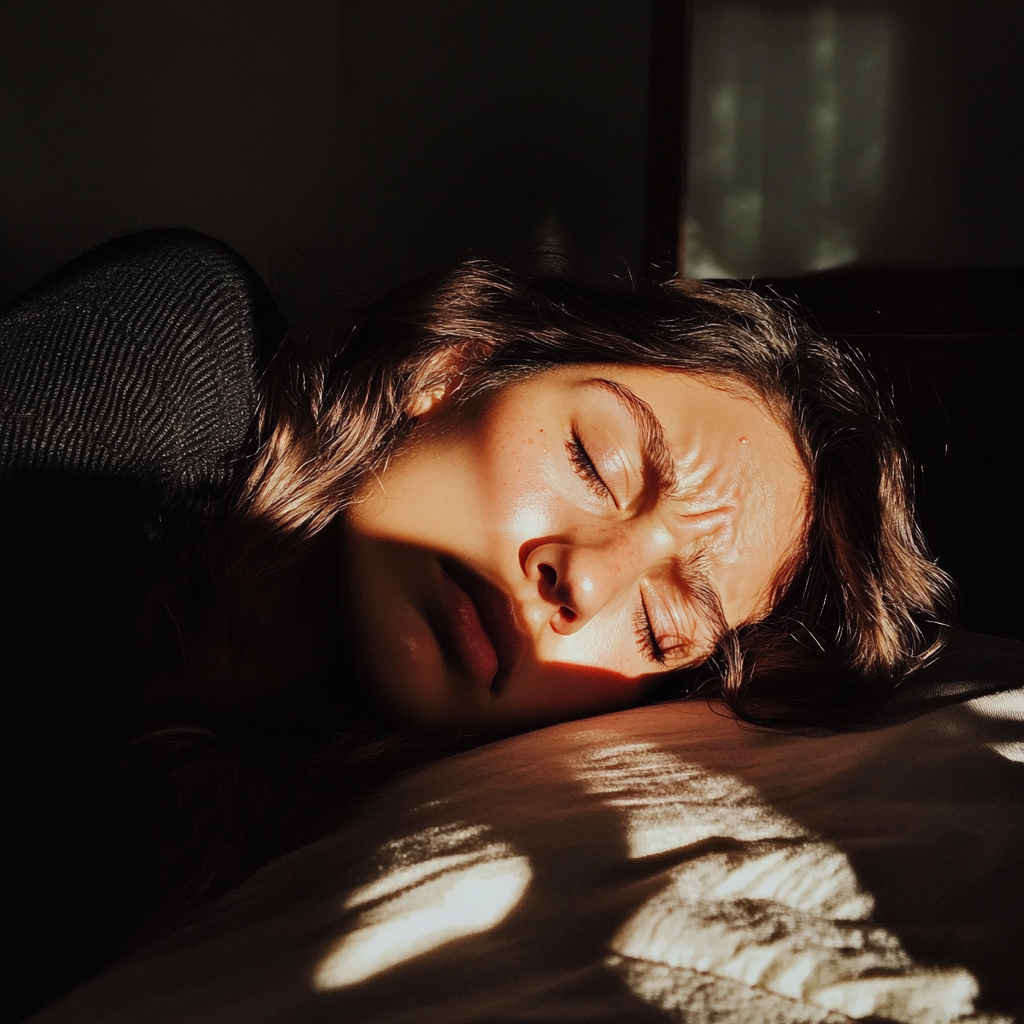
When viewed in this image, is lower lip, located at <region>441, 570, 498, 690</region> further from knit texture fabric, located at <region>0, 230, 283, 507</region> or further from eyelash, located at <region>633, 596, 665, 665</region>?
knit texture fabric, located at <region>0, 230, 283, 507</region>

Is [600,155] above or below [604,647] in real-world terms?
above

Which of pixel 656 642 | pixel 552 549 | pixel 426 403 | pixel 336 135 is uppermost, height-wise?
pixel 336 135

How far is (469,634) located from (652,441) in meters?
0.27

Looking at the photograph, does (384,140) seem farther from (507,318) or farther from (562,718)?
(562,718)

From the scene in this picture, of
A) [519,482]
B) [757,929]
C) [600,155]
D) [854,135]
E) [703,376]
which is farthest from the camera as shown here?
[600,155]

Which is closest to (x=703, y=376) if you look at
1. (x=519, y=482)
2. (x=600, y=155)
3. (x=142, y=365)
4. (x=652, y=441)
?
(x=652, y=441)

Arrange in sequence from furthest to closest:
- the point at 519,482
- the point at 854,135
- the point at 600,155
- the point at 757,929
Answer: the point at 600,155
the point at 854,135
the point at 519,482
the point at 757,929

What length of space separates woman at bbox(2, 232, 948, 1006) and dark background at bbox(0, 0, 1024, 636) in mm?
398

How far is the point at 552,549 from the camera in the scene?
2.66ft

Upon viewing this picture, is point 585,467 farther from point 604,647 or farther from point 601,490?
point 604,647

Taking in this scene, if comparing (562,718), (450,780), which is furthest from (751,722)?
(450,780)

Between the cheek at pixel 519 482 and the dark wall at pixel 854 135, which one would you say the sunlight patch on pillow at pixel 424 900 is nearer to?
the cheek at pixel 519 482

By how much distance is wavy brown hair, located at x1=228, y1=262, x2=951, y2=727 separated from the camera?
0.93 meters

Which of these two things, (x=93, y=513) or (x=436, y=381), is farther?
(x=436, y=381)
